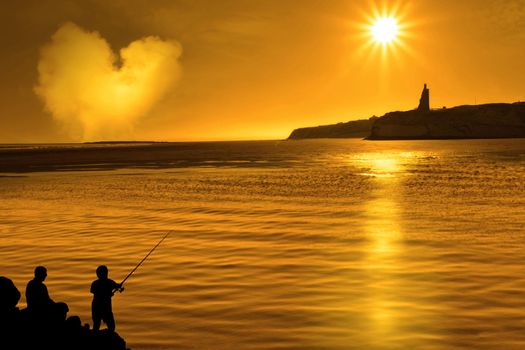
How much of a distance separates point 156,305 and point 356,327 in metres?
4.40

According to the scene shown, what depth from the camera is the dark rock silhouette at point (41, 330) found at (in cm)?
722

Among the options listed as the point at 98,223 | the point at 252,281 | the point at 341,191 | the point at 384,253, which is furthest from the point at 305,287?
the point at 341,191

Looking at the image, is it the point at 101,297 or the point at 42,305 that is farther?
the point at 101,297

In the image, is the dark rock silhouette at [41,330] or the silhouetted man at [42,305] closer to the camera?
the dark rock silhouette at [41,330]

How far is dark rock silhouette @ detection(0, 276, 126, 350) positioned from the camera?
284 inches

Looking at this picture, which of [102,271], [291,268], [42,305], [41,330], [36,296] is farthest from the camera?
[291,268]

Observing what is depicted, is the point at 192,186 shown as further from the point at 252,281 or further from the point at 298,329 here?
the point at 298,329

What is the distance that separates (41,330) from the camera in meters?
7.31

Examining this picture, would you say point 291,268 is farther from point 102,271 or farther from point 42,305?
point 42,305

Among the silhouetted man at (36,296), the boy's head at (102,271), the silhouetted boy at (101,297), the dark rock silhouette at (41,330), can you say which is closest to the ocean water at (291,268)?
the silhouetted boy at (101,297)

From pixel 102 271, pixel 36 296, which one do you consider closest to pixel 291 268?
pixel 102 271

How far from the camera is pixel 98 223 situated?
2495 centimetres

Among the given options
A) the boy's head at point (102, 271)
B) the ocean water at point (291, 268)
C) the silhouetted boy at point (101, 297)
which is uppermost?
the boy's head at point (102, 271)

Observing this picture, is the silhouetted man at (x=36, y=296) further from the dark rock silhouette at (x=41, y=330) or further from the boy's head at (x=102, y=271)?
the boy's head at (x=102, y=271)
